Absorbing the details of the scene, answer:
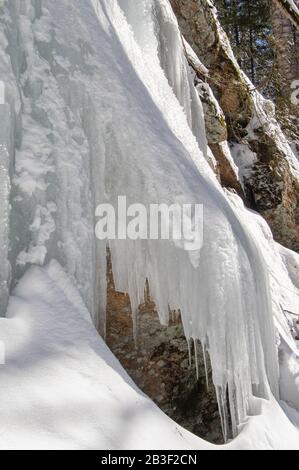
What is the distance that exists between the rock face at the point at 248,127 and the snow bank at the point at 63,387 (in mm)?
5101

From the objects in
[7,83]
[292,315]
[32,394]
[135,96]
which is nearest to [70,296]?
[32,394]

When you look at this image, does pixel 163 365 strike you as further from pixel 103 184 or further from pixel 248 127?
pixel 248 127

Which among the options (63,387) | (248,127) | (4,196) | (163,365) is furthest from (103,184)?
(248,127)

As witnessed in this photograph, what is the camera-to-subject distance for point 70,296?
2.14 meters

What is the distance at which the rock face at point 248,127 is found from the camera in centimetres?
716

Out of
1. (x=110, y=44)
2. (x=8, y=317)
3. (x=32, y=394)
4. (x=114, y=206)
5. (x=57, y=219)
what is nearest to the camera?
(x=32, y=394)

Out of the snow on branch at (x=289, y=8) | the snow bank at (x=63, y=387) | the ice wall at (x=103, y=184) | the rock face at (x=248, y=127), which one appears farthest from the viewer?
the rock face at (x=248, y=127)

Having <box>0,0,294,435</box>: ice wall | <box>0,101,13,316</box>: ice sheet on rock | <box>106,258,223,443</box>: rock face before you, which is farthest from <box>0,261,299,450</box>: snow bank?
<box>106,258,223,443</box>: rock face

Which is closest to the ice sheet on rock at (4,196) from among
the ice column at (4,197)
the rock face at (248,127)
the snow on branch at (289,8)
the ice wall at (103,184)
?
the ice column at (4,197)

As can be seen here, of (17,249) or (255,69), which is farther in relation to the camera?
(255,69)

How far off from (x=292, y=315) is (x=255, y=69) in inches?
416

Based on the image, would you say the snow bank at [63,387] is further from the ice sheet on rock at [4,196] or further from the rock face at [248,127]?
the rock face at [248,127]

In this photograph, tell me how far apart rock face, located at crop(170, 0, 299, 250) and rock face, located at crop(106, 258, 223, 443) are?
3.95 metres

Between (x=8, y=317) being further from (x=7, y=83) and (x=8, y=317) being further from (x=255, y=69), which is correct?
(x=255, y=69)
